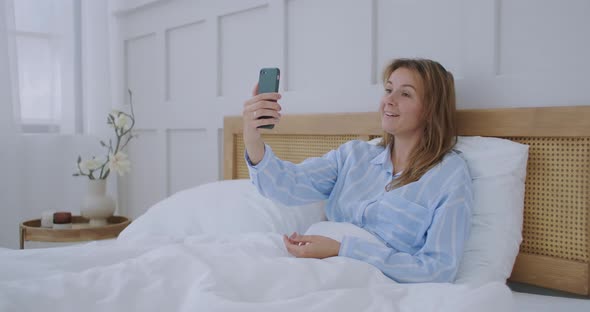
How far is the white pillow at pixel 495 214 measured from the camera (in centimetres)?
124

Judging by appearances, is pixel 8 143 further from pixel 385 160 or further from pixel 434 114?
pixel 434 114

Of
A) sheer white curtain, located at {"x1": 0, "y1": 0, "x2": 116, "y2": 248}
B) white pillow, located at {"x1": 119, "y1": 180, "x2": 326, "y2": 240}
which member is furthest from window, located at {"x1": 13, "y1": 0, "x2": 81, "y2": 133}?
white pillow, located at {"x1": 119, "y1": 180, "x2": 326, "y2": 240}

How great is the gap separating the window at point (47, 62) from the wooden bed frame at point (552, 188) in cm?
201

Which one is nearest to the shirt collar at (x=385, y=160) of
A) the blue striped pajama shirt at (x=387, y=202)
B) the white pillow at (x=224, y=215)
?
the blue striped pajama shirt at (x=387, y=202)

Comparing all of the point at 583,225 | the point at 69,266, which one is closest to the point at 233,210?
the point at 69,266

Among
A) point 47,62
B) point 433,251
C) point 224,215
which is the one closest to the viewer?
point 433,251

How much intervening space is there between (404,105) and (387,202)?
27 centimetres

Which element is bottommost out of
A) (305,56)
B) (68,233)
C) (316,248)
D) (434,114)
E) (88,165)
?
(68,233)

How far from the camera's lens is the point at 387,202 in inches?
51.5

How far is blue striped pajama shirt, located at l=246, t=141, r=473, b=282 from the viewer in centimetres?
115

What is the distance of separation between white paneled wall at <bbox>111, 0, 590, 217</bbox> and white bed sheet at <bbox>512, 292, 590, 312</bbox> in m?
0.49

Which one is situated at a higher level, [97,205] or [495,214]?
[495,214]

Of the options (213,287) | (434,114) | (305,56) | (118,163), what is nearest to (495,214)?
(434,114)

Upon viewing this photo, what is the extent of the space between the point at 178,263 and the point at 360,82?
3.32ft
